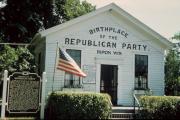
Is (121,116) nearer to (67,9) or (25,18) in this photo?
(25,18)

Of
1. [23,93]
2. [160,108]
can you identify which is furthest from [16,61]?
[160,108]

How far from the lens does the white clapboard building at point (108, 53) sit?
1964 cm

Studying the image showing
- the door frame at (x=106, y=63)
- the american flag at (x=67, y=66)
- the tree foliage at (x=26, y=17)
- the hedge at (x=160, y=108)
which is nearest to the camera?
the american flag at (x=67, y=66)

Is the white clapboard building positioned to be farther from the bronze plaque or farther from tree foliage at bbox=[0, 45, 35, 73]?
the bronze plaque

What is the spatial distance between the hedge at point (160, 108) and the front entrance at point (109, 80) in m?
3.73

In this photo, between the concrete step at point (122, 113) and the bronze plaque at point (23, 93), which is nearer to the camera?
the bronze plaque at point (23, 93)

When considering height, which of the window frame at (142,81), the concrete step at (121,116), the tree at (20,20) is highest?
the tree at (20,20)

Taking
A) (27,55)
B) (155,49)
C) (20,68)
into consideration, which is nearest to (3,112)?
(20,68)

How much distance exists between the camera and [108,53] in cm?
2078

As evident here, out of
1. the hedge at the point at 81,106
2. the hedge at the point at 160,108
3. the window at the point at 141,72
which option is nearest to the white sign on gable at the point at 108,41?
the window at the point at 141,72

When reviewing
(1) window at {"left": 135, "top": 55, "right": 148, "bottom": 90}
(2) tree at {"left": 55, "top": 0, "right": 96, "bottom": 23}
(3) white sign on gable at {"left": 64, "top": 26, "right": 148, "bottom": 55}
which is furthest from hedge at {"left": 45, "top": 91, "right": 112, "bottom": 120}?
(2) tree at {"left": 55, "top": 0, "right": 96, "bottom": 23}

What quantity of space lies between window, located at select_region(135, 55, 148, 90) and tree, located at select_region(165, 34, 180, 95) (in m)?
10.7

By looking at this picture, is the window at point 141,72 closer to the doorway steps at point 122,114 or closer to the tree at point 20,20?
the doorway steps at point 122,114

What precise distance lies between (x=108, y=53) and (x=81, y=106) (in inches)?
233
